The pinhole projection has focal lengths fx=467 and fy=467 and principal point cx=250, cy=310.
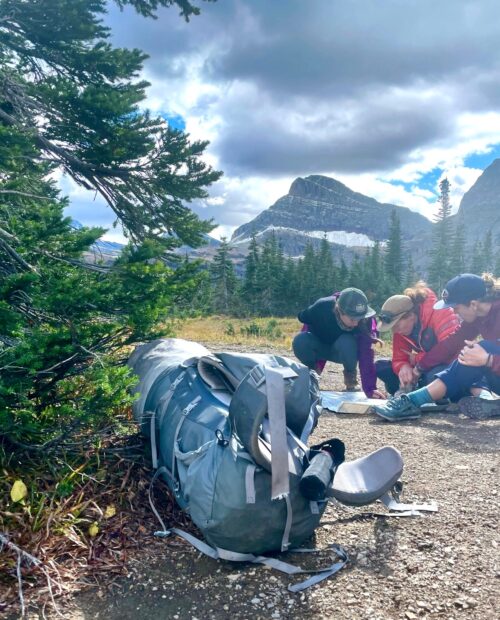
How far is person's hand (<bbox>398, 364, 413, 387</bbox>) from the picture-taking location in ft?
18.2

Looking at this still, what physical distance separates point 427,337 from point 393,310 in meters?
0.57

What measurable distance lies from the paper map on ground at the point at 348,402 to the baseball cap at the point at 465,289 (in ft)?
4.58

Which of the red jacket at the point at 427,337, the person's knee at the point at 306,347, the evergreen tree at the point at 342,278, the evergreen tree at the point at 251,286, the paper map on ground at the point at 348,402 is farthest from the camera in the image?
the evergreen tree at the point at 342,278

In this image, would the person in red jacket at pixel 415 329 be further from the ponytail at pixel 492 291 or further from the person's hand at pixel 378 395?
the ponytail at pixel 492 291

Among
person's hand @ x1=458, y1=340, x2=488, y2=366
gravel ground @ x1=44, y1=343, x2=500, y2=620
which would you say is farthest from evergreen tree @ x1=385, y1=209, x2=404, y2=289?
gravel ground @ x1=44, y1=343, x2=500, y2=620

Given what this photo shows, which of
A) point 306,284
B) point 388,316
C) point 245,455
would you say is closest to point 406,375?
point 388,316

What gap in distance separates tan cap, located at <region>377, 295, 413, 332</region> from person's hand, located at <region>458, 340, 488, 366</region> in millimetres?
943

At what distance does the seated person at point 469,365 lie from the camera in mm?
4738

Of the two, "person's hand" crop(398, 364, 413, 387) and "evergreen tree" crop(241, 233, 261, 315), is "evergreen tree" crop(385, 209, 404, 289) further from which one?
"person's hand" crop(398, 364, 413, 387)

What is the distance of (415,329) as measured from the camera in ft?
18.7

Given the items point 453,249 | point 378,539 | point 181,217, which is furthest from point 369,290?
point 378,539

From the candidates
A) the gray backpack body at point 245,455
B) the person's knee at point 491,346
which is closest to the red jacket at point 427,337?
the person's knee at point 491,346

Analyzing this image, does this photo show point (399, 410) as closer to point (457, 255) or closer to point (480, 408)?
point (480, 408)

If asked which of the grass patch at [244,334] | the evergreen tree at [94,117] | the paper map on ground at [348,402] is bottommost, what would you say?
the grass patch at [244,334]
